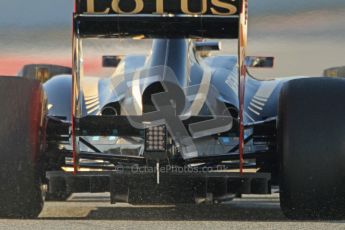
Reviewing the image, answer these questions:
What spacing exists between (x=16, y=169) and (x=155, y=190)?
1077 millimetres

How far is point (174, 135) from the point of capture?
8.10m

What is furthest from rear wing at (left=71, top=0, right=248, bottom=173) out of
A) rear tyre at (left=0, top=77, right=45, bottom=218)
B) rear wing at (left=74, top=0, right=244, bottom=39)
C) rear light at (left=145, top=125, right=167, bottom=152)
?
rear light at (left=145, top=125, right=167, bottom=152)

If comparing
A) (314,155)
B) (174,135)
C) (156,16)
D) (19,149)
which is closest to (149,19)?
(156,16)

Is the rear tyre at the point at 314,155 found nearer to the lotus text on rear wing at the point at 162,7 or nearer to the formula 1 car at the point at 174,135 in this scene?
the formula 1 car at the point at 174,135

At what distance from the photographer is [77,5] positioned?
8.15 m

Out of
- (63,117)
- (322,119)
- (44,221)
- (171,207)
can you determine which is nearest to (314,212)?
(322,119)

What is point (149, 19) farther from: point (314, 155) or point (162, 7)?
point (314, 155)

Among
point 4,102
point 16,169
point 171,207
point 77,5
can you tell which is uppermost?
point 77,5

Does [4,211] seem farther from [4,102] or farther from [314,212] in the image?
[314,212]

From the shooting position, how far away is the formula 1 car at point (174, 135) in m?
7.62

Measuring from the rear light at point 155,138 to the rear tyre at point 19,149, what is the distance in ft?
2.86

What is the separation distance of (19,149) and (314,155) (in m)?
2.24

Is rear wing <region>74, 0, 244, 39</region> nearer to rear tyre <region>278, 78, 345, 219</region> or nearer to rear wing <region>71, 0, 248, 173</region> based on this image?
rear wing <region>71, 0, 248, 173</region>

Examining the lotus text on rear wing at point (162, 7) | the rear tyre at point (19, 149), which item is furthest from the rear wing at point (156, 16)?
the rear tyre at point (19, 149)
